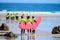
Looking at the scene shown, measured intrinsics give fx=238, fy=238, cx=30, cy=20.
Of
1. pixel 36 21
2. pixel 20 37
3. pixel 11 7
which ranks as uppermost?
pixel 11 7

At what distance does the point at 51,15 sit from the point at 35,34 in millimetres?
1190

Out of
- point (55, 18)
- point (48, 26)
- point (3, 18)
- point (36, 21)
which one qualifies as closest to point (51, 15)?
point (55, 18)

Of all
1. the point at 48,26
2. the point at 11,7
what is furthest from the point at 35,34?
the point at 11,7

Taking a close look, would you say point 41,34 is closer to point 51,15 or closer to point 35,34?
point 35,34

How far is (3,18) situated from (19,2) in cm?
42

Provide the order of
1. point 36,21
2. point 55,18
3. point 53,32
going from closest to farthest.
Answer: point 36,21
point 53,32
point 55,18

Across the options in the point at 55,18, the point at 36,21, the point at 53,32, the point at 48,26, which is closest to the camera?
the point at 36,21

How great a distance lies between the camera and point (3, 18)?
347 cm

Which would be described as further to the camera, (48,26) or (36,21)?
(48,26)

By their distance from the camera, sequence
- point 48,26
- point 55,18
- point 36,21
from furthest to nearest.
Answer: point 55,18
point 48,26
point 36,21

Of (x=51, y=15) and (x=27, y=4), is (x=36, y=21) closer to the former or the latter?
(x=27, y=4)

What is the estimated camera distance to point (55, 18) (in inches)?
165

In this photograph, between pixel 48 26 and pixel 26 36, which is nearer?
pixel 26 36

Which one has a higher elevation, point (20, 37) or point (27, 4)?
point (27, 4)
